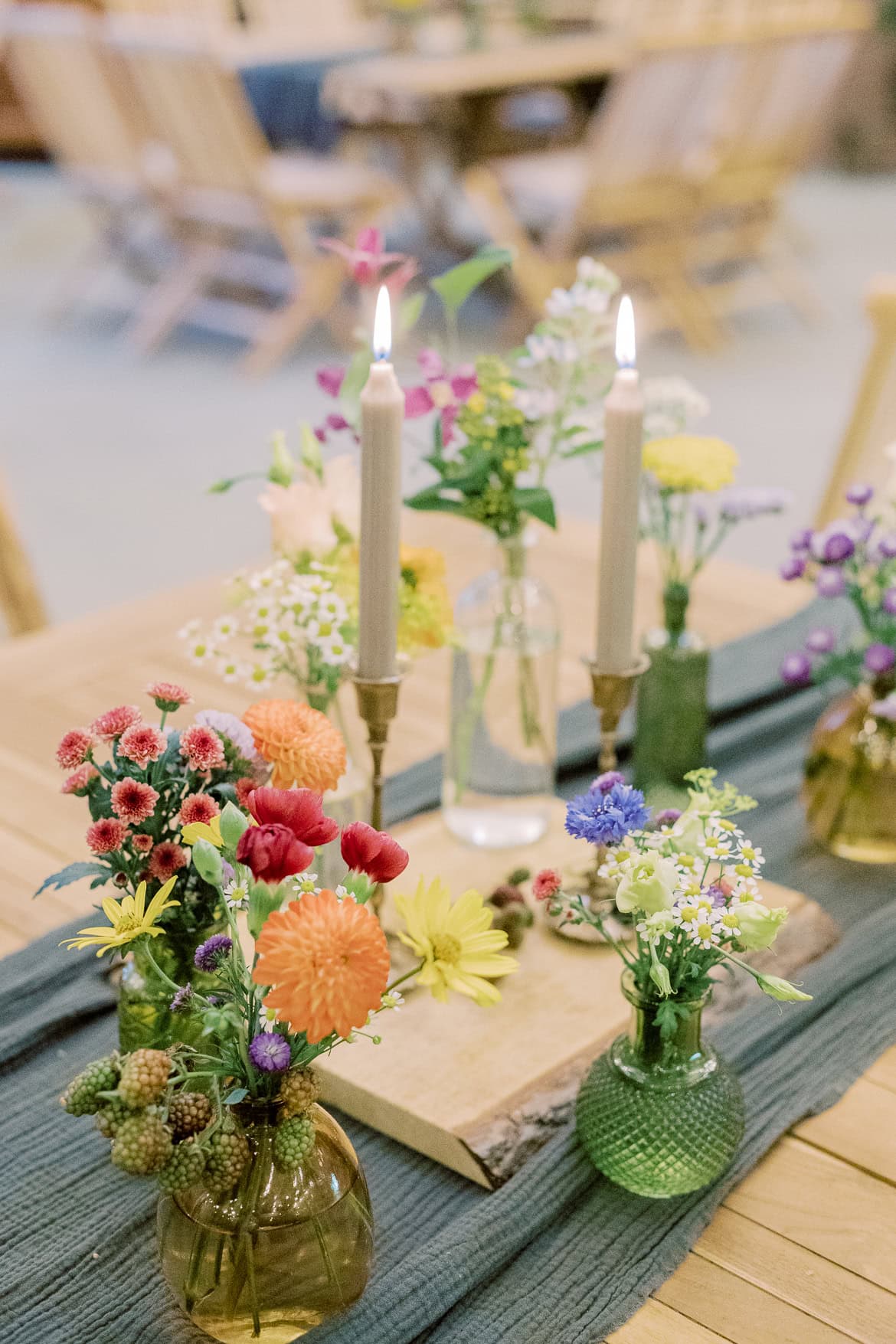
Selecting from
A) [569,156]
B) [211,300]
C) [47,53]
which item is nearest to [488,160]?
[569,156]

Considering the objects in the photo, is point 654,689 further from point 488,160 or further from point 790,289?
point 488,160

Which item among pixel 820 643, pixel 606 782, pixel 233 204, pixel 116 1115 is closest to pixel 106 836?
pixel 116 1115

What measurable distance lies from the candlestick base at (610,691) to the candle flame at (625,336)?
0.17 m

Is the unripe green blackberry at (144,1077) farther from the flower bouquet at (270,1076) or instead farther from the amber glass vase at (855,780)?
A: the amber glass vase at (855,780)

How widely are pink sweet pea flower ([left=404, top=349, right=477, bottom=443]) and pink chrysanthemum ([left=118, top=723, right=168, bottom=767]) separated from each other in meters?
0.30

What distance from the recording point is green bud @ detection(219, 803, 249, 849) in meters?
0.59

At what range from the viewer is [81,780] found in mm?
685

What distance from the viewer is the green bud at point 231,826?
1.92 ft

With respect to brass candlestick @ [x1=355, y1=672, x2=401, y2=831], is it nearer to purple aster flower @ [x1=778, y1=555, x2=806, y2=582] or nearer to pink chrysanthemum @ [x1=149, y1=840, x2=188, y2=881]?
pink chrysanthemum @ [x1=149, y1=840, x2=188, y2=881]

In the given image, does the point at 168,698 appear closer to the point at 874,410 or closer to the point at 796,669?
the point at 796,669

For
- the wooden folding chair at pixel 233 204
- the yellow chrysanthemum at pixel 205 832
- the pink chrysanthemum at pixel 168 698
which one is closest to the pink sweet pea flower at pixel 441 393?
the pink chrysanthemum at pixel 168 698

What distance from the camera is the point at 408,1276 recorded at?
2.29 feet

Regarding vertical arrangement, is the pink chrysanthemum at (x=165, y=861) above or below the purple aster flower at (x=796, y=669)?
above

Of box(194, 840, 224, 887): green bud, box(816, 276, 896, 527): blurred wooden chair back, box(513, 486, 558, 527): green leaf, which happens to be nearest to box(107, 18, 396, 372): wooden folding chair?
box(816, 276, 896, 527): blurred wooden chair back
